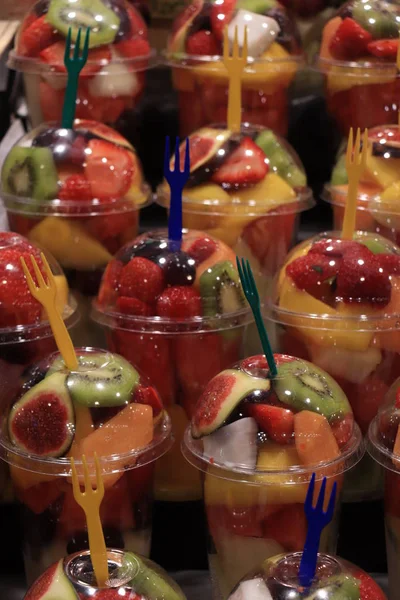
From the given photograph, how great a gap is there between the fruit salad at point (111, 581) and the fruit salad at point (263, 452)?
0.74 feet

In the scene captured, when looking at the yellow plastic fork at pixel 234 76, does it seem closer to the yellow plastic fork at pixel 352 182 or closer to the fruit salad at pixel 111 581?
the yellow plastic fork at pixel 352 182

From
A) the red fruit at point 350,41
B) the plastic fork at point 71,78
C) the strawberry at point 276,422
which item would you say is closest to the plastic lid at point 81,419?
the strawberry at point 276,422

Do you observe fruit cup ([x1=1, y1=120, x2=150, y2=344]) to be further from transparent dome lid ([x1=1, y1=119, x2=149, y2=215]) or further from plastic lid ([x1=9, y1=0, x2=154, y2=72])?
plastic lid ([x1=9, y1=0, x2=154, y2=72])

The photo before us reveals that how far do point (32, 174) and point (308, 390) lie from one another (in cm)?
90

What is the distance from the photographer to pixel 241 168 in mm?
2076

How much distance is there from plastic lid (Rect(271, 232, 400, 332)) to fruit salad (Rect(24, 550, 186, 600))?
0.62 m

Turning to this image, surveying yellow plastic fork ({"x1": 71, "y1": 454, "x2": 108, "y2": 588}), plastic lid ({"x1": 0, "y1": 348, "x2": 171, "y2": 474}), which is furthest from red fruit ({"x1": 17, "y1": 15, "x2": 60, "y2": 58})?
yellow plastic fork ({"x1": 71, "y1": 454, "x2": 108, "y2": 588})

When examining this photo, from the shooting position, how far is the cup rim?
56.0 inches

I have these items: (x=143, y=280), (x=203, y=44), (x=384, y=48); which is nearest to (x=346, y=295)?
(x=143, y=280)

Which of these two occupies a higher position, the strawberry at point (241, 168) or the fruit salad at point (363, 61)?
the fruit salad at point (363, 61)

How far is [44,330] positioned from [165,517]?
0.42m

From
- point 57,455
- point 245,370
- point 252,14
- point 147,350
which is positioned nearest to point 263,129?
point 252,14

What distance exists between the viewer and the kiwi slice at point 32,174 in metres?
2.08

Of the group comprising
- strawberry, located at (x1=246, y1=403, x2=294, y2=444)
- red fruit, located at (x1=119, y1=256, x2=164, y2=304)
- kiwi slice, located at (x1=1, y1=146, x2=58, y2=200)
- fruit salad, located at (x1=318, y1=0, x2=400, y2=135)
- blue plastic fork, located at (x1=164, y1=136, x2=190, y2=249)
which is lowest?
strawberry, located at (x1=246, y1=403, x2=294, y2=444)
